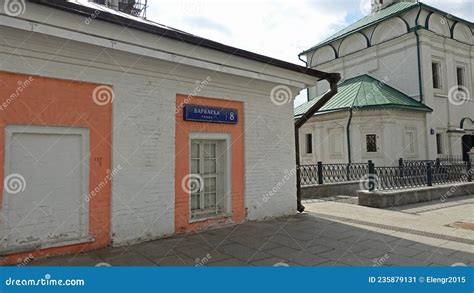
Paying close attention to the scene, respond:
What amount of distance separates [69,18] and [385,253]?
5836mm

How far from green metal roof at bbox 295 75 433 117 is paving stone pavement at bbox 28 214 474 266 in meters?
11.5

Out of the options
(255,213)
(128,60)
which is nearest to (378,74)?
(255,213)

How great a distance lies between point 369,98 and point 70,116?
1658 centimetres

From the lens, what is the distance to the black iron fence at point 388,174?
35.4 feet

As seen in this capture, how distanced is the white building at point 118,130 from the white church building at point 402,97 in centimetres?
1179

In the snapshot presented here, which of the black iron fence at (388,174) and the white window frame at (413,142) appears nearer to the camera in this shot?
the black iron fence at (388,174)

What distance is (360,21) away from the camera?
25.8 metres

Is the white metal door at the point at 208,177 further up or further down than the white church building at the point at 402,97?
further down

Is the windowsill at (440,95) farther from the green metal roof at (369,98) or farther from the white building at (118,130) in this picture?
the white building at (118,130)

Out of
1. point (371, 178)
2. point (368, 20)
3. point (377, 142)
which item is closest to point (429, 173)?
point (371, 178)

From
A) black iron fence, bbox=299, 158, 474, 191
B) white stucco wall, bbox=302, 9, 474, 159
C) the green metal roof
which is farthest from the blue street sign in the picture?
white stucco wall, bbox=302, 9, 474, 159

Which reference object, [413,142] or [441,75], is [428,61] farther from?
[413,142]

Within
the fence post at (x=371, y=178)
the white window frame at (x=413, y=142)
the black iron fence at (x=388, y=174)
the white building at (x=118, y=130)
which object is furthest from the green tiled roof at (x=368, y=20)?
the white building at (x=118, y=130)

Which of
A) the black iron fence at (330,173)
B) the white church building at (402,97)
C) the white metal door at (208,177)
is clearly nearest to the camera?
the white metal door at (208,177)
